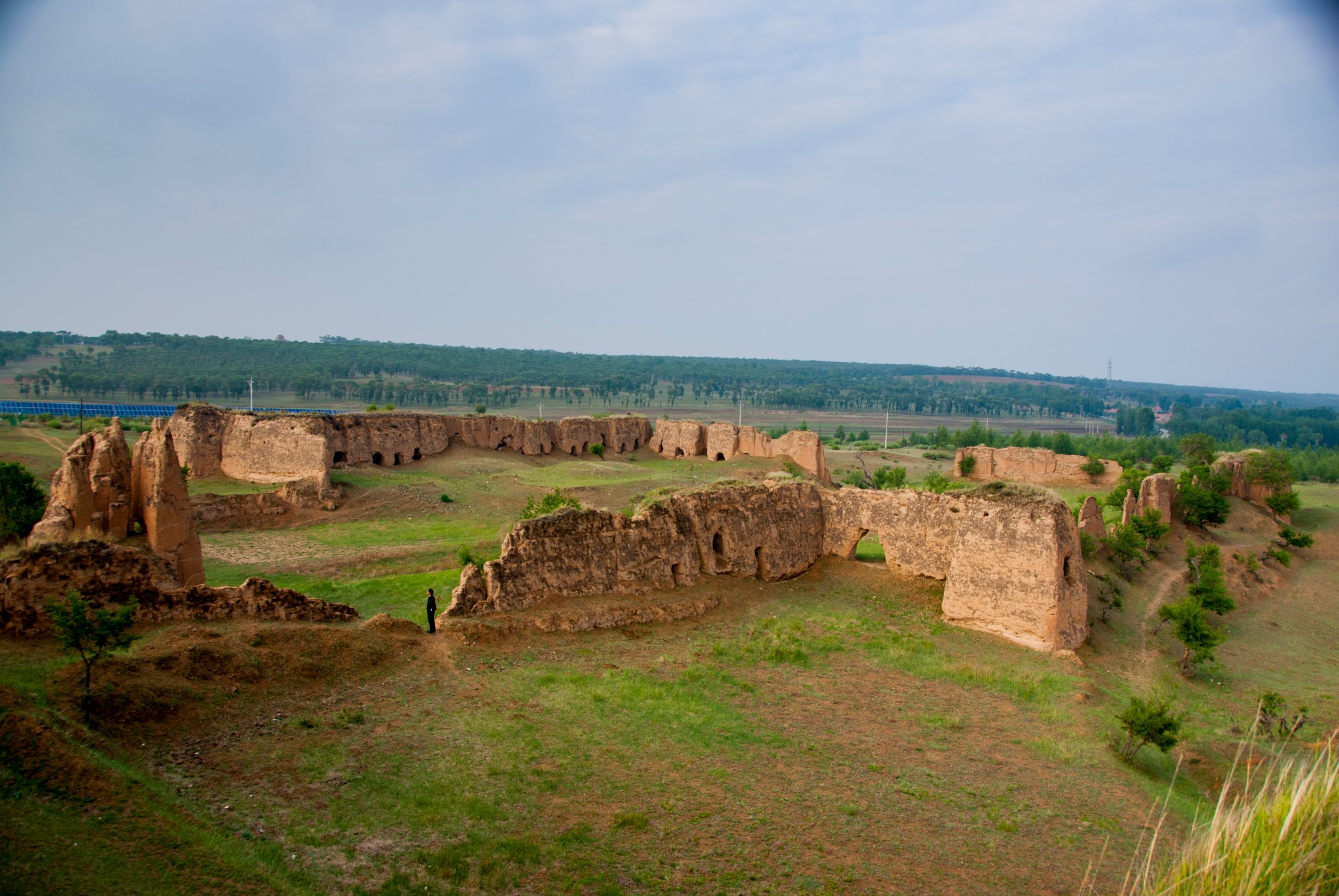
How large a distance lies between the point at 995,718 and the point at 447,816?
9404mm

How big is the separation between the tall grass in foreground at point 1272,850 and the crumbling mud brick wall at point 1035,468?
40984mm

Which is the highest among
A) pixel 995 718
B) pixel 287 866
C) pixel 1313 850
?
pixel 1313 850

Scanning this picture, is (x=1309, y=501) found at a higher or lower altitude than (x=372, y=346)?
lower

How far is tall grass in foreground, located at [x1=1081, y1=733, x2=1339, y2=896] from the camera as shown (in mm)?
4727

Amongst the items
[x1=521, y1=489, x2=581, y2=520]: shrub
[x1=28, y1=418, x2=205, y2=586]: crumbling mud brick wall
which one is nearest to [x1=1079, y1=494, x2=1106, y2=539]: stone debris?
[x1=521, y1=489, x2=581, y2=520]: shrub

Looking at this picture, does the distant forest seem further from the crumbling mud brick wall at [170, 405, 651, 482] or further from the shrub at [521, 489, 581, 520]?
the shrub at [521, 489, 581, 520]

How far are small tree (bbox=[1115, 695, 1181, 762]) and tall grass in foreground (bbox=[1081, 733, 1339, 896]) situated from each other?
8.46 metres

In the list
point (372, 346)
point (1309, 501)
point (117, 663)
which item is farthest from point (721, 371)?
point (117, 663)

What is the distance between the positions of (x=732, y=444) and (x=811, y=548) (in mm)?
24789

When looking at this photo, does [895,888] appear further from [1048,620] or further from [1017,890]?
[1048,620]

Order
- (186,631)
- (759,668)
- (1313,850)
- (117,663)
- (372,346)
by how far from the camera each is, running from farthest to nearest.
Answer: (372,346) → (759,668) → (186,631) → (117,663) → (1313,850)

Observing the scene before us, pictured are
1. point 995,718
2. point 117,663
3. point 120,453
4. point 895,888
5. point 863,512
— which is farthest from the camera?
point 863,512

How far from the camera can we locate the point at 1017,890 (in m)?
8.98

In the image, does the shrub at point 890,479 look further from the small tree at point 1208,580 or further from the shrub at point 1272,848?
the shrub at point 1272,848
